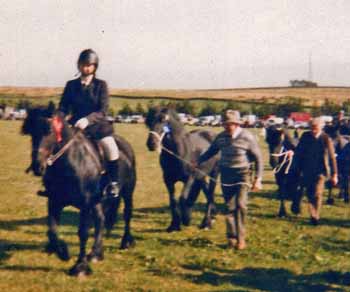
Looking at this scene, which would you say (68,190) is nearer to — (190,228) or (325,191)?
(190,228)

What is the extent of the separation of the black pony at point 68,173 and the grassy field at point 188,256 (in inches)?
18.9

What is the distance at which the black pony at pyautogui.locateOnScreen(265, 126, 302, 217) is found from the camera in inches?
554

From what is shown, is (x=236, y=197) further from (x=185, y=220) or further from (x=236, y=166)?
(x=185, y=220)

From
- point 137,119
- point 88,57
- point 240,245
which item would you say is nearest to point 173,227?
point 240,245

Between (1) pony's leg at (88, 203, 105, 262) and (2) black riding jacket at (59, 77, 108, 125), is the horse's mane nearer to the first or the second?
(2) black riding jacket at (59, 77, 108, 125)

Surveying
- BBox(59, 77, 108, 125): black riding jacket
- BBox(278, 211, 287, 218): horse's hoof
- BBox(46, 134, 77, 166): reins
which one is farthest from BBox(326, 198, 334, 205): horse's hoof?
BBox(46, 134, 77, 166): reins

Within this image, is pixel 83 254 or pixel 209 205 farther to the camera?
pixel 209 205

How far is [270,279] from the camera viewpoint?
8.53 meters

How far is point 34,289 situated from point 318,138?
795 cm

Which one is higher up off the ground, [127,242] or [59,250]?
[59,250]

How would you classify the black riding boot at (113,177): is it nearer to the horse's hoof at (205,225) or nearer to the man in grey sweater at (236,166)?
the man in grey sweater at (236,166)

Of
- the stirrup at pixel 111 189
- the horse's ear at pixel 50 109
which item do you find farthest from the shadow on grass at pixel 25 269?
the horse's ear at pixel 50 109

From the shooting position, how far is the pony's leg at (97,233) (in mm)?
8961

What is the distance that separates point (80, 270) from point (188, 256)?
2253 mm
